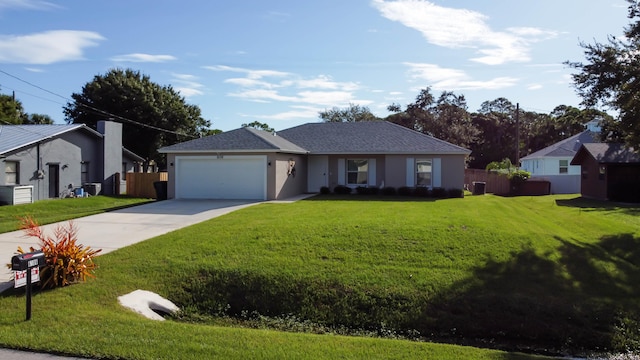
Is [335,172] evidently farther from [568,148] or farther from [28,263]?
[568,148]

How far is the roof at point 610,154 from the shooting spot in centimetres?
2692

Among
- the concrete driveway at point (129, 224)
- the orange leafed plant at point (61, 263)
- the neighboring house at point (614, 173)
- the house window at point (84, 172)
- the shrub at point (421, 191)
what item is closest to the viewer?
the orange leafed plant at point (61, 263)

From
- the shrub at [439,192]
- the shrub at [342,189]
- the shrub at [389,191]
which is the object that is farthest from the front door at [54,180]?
the shrub at [439,192]

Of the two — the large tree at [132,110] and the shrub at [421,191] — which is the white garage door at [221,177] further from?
the large tree at [132,110]

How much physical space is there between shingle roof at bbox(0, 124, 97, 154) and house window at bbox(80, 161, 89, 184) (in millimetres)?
2367

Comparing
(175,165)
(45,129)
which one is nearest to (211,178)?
(175,165)

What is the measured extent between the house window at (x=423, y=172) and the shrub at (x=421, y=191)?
0.54 m

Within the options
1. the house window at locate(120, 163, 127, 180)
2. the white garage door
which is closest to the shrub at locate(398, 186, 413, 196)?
the white garage door

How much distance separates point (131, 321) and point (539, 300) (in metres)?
6.82

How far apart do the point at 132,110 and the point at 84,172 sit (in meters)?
15.3

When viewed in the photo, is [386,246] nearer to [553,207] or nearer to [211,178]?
[211,178]

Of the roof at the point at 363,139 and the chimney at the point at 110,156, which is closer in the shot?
the roof at the point at 363,139

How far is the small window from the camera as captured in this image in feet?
94.7

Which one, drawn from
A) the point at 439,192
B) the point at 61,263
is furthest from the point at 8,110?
the point at 61,263
